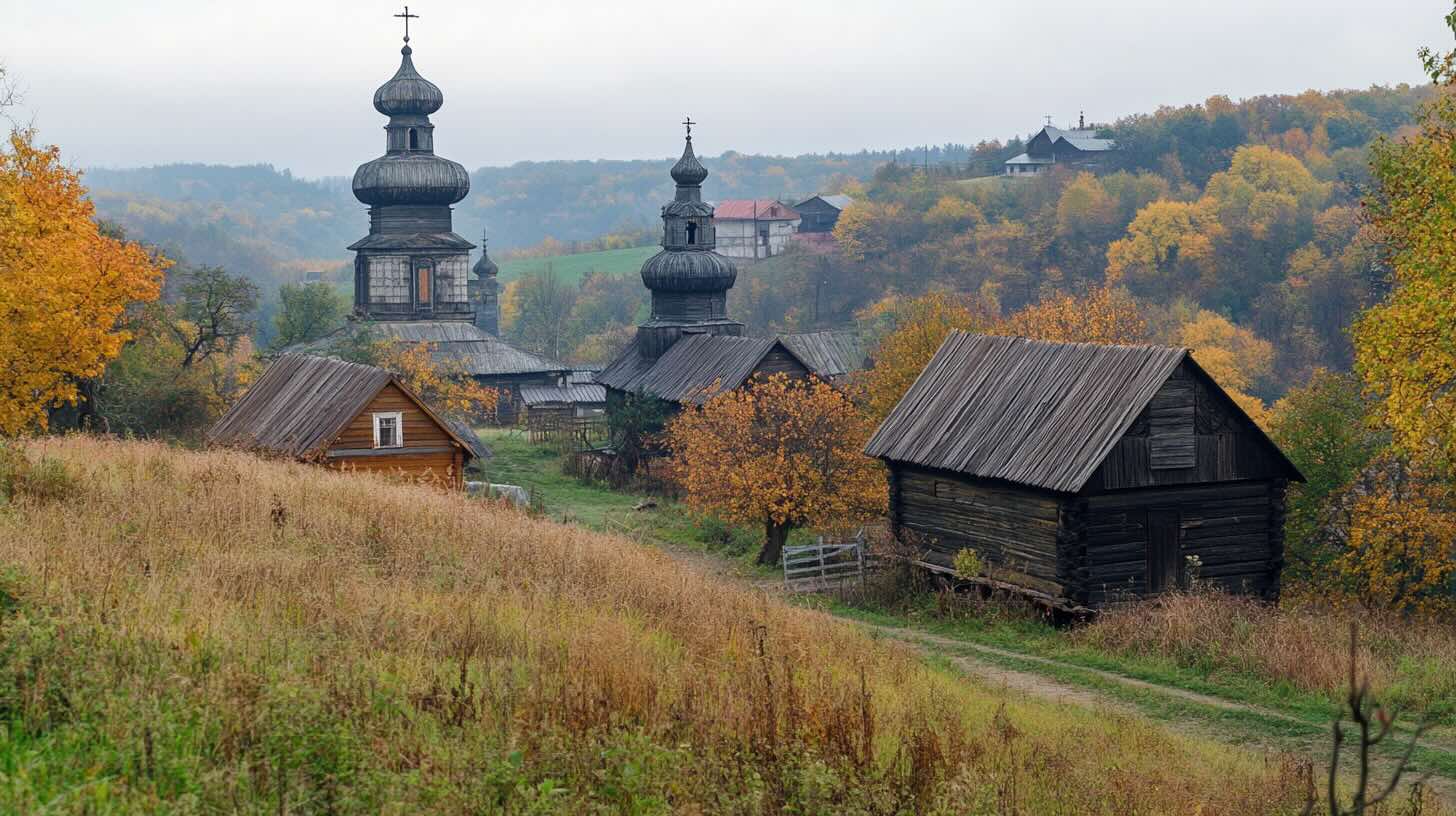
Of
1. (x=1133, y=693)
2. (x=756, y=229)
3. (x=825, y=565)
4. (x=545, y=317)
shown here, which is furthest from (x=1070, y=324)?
(x=756, y=229)

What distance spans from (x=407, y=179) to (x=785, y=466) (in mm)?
35976

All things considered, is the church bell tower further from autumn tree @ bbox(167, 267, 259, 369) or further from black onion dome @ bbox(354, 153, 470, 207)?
autumn tree @ bbox(167, 267, 259, 369)

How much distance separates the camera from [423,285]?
62.7 m

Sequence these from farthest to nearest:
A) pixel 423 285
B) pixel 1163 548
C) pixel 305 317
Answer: pixel 305 317
pixel 423 285
pixel 1163 548

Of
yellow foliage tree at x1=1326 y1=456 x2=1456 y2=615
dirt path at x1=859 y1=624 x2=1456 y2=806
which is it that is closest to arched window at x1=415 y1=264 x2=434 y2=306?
yellow foliage tree at x1=1326 y1=456 x2=1456 y2=615

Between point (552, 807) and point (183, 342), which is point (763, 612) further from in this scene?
point (183, 342)

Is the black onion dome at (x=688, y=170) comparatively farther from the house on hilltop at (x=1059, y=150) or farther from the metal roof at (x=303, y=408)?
the house on hilltop at (x=1059, y=150)

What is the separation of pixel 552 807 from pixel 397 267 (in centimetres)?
5692

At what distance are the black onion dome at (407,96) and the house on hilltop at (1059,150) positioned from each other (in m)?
78.2

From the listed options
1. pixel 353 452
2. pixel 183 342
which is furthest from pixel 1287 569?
pixel 183 342

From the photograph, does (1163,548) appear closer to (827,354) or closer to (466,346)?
(827,354)

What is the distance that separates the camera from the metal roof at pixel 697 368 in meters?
43.4

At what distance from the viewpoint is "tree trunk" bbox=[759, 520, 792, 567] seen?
31.0m

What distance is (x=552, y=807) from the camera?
7.45m
